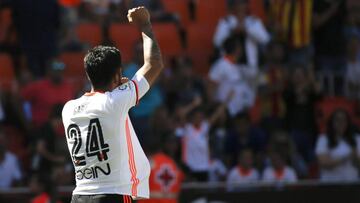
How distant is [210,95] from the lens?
1480cm

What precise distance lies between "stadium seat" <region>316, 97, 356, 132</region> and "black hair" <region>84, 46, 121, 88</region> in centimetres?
891

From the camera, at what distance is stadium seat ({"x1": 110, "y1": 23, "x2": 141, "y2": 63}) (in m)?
16.0

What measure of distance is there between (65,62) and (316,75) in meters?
4.03

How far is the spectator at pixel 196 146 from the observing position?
1385 cm

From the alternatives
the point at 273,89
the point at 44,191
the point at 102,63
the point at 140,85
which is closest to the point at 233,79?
the point at 273,89

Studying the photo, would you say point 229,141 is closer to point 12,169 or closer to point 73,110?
point 12,169

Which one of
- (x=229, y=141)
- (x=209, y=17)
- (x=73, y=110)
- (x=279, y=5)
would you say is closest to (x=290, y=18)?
(x=279, y=5)

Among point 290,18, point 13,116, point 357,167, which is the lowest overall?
point 357,167

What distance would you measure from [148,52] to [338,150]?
7321 millimetres

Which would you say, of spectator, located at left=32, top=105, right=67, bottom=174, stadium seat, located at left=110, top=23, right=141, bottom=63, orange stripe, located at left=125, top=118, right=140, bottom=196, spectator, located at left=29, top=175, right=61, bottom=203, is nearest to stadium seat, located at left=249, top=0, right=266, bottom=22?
stadium seat, located at left=110, top=23, right=141, bottom=63

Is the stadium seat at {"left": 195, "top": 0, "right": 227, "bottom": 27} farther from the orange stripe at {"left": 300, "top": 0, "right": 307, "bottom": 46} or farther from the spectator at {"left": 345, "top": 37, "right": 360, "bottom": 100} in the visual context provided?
the spectator at {"left": 345, "top": 37, "right": 360, "bottom": 100}

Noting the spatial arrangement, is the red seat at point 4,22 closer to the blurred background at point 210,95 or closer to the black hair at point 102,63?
the blurred background at point 210,95

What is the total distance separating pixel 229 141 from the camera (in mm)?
14281

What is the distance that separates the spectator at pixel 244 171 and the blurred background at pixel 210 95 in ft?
0.05
